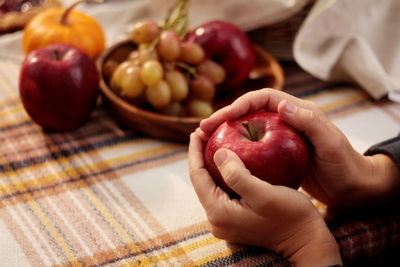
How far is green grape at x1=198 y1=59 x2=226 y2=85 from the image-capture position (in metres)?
0.90

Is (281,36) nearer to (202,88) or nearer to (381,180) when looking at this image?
(202,88)

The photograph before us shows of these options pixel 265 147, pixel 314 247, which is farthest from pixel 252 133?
pixel 314 247

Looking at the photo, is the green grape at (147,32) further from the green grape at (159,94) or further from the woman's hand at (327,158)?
the woman's hand at (327,158)

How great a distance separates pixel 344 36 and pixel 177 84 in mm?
346

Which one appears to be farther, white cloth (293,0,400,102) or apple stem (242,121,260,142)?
white cloth (293,0,400,102)

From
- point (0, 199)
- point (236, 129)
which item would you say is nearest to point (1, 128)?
point (0, 199)

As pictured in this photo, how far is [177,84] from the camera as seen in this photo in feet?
2.82

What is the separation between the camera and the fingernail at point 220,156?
550mm

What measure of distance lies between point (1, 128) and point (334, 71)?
619 mm

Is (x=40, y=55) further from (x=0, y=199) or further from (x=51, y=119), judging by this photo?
(x=0, y=199)

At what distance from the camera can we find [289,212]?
565 millimetres

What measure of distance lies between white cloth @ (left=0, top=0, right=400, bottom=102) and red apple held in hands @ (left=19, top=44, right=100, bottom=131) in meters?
0.35

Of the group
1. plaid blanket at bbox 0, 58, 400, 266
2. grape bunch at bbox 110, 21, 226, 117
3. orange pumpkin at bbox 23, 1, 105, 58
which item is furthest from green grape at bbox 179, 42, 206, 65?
orange pumpkin at bbox 23, 1, 105, 58

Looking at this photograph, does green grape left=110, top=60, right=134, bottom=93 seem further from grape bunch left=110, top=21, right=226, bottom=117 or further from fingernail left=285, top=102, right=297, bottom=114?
fingernail left=285, top=102, right=297, bottom=114
